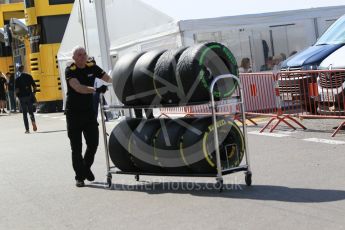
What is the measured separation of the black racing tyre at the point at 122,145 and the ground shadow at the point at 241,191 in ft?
0.92

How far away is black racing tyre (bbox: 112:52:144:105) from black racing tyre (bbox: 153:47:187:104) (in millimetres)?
441

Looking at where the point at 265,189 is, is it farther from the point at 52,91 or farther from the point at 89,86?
the point at 52,91

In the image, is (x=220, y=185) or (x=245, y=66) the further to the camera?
(x=245, y=66)

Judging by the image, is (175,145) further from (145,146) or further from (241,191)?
(241,191)

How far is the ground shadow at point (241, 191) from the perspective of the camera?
717cm

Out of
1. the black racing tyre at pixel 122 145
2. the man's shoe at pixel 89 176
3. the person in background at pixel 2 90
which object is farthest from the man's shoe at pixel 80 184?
the person in background at pixel 2 90

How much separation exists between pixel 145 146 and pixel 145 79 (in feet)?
2.66

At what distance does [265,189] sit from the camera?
7.87 metres

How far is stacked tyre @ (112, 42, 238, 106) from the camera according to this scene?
7.91 m

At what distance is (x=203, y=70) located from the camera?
7.90 metres

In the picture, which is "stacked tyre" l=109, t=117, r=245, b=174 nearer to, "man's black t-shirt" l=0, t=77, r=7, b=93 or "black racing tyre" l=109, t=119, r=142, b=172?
"black racing tyre" l=109, t=119, r=142, b=172

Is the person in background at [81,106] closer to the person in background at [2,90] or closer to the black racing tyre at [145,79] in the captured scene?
the black racing tyre at [145,79]

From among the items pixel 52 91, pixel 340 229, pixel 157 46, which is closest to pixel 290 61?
pixel 157 46

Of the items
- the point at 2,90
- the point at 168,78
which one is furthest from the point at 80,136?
the point at 2,90
